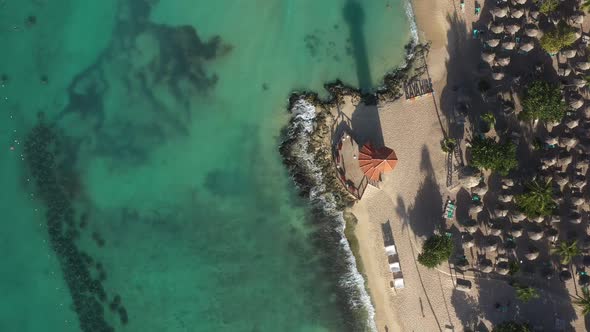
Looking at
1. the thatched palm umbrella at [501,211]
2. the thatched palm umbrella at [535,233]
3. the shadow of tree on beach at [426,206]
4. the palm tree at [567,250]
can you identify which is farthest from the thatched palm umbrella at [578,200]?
the shadow of tree on beach at [426,206]

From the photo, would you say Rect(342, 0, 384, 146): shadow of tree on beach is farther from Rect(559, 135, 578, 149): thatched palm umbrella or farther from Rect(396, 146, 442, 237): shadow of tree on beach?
Rect(559, 135, 578, 149): thatched palm umbrella

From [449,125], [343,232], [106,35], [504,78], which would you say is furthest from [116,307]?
[504,78]

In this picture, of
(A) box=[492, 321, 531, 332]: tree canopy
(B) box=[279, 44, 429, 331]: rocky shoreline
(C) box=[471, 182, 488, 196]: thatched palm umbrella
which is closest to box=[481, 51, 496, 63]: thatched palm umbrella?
(B) box=[279, 44, 429, 331]: rocky shoreline

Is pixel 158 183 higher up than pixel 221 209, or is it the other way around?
pixel 158 183

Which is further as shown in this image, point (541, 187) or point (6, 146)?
point (6, 146)

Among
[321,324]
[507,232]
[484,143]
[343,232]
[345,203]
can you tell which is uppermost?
[484,143]

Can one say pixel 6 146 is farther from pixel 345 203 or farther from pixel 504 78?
pixel 504 78

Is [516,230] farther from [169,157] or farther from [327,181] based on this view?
[169,157]
